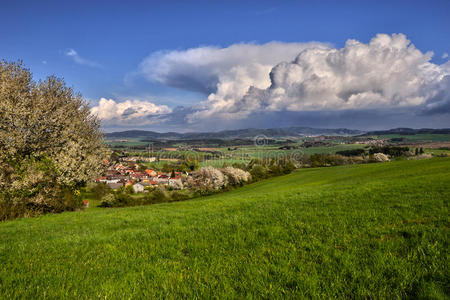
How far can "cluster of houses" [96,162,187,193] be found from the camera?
89750 mm

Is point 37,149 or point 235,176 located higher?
point 37,149


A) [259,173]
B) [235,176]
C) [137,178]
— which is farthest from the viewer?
[137,178]

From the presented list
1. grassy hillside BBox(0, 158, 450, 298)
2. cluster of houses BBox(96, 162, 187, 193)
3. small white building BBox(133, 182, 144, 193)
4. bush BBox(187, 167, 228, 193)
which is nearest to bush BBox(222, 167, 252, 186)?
bush BBox(187, 167, 228, 193)

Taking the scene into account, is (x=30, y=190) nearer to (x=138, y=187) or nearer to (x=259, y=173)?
(x=138, y=187)

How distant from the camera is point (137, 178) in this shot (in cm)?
10681

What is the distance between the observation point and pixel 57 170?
21.2 metres

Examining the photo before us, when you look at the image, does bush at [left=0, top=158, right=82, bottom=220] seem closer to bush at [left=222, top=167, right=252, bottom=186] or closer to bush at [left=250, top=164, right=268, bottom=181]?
bush at [left=222, top=167, right=252, bottom=186]

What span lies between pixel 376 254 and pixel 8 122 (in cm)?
2709

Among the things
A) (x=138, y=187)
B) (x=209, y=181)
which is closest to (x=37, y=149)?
(x=209, y=181)

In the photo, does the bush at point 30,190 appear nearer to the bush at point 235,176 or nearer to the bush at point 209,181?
the bush at point 209,181

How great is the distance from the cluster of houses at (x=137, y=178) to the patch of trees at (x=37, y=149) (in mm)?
62484

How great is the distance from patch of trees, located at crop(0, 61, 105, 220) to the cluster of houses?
62.5 m

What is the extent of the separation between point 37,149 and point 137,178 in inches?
3560

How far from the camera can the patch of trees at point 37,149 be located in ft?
61.7
